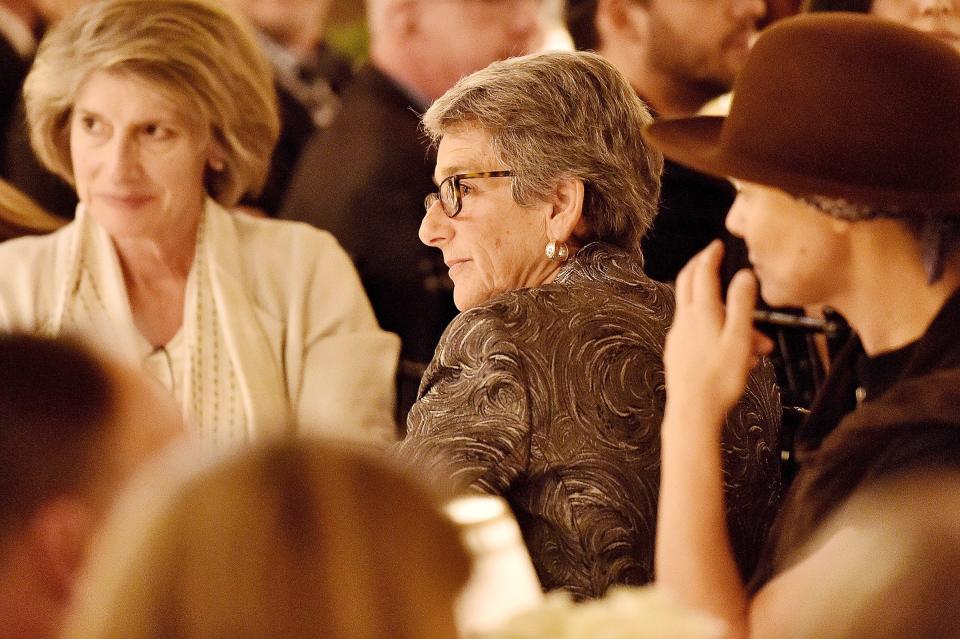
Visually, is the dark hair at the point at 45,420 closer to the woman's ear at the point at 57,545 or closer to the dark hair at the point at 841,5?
the woman's ear at the point at 57,545

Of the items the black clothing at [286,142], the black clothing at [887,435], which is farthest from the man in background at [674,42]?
the black clothing at [887,435]

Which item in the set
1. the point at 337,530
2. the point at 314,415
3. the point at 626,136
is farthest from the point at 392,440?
the point at 337,530

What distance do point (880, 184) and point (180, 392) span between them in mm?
1872

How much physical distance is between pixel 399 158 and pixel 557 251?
221 cm

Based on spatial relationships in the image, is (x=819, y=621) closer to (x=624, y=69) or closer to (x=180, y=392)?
(x=180, y=392)

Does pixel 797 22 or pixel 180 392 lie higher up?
pixel 797 22

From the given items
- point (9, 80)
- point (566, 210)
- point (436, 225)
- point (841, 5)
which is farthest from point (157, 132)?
point (841, 5)

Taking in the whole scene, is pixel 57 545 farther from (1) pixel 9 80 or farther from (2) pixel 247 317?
(1) pixel 9 80

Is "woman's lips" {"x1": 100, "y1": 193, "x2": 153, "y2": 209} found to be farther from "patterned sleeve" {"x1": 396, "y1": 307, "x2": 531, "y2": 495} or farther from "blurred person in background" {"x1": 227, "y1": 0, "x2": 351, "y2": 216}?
"blurred person in background" {"x1": 227, "y1": 0, "x2": 351, "y2": 216}

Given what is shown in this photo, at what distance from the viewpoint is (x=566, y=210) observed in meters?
2.35

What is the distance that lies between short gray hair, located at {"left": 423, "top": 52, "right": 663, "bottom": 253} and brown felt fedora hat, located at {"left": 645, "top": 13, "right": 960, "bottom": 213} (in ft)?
1.74

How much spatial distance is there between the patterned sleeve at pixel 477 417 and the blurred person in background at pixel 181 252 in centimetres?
99

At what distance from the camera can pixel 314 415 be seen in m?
3.23

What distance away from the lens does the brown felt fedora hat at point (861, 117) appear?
1734 mm
